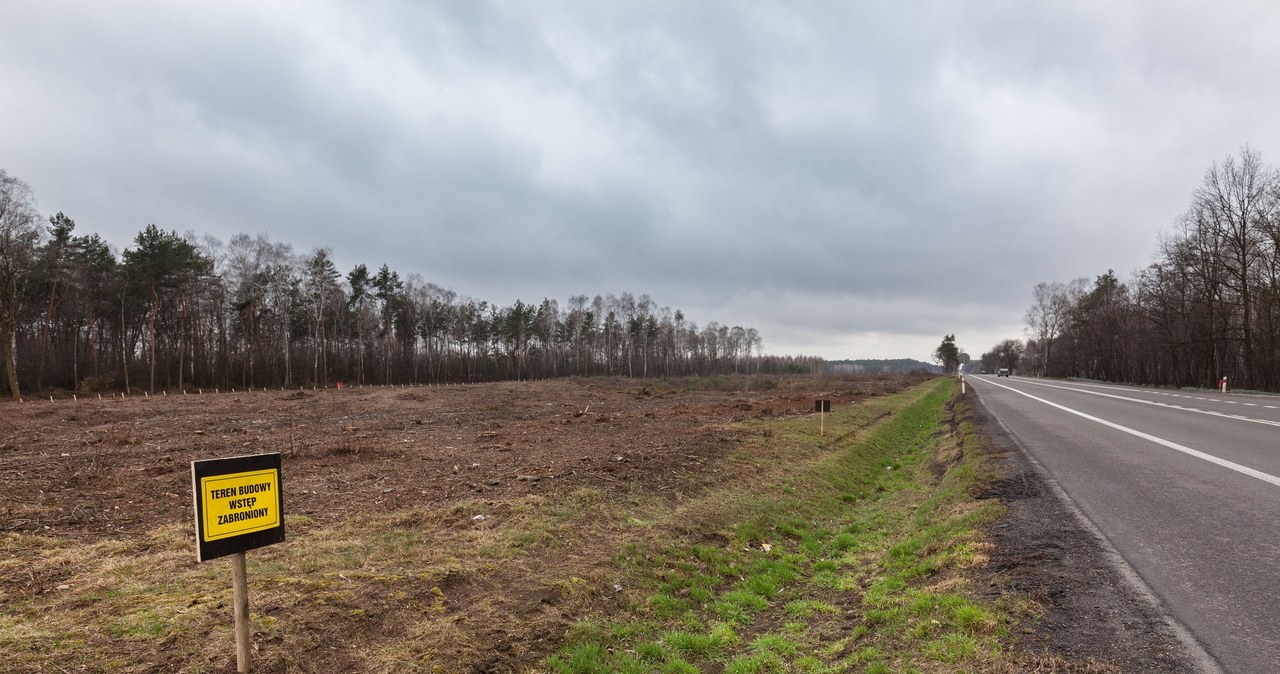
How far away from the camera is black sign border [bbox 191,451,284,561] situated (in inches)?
138

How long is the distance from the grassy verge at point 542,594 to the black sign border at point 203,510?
43.5 inches

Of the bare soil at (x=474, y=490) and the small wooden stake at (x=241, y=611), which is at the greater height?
the small wooden stake at (x=241, y=611)

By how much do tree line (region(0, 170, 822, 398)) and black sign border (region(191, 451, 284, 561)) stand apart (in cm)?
5339

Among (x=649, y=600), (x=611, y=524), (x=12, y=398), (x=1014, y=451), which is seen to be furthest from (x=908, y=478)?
(x=12, y=398)

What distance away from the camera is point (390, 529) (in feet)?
25.3

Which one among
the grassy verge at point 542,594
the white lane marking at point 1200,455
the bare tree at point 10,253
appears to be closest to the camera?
the grassy verge at point 542,594

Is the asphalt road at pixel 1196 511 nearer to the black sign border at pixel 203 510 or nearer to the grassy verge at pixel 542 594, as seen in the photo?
the grassy verge at pixel 542 594

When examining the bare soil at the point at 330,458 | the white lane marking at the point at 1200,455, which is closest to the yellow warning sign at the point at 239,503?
the bare soil at the point at 330,458

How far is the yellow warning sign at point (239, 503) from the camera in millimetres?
3621

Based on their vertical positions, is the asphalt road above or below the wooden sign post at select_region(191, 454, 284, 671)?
below

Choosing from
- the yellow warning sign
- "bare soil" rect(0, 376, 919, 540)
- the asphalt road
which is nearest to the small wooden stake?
the yellow warning sign

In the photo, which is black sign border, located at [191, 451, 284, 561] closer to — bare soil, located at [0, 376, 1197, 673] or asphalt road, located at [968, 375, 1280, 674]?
bare soil, located at [0, 376, 1197, 673]

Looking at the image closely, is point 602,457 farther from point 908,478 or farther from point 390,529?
point 908,478

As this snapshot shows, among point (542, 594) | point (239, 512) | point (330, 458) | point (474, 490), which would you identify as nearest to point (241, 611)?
point (239, 512)
